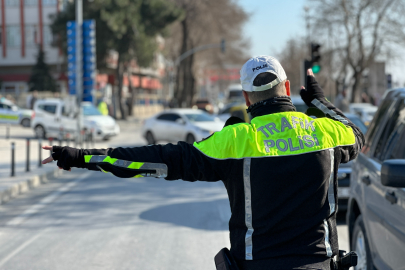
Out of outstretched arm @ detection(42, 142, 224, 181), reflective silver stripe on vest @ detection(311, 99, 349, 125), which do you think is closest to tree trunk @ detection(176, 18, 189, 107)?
reflective silver stripe on vest @ detection(311, 99, 349, 125)

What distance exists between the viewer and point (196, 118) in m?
22.0

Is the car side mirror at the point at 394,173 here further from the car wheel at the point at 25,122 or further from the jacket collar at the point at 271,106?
the car wheel at the point at 25,122

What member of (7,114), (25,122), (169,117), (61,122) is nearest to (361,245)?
(169,117)

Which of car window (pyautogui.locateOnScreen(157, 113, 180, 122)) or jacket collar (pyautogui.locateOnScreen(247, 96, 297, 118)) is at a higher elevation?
car window (pyautogui.locateOnScreen(157, 113, 180, 122))

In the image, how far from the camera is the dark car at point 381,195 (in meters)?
3.49

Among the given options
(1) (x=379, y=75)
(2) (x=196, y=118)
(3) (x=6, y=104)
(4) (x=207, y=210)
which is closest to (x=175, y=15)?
(3) (x=6, y=104)

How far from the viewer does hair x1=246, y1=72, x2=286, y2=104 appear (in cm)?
249

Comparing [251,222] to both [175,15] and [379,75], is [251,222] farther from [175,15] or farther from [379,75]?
[175,15]

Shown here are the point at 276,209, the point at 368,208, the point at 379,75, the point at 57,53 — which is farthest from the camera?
the point at 57,53

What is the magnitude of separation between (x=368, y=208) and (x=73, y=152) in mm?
2771

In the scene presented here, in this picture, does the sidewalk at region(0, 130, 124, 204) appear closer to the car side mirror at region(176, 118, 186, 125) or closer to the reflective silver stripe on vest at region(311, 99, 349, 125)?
the car side mirror at region(176, 118, 186, 125)

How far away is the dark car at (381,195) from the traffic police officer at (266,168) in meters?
0.64

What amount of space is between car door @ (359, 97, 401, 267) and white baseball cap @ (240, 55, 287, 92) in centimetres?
174

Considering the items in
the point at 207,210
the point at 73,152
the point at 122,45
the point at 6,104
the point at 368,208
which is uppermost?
the point at 122,45
